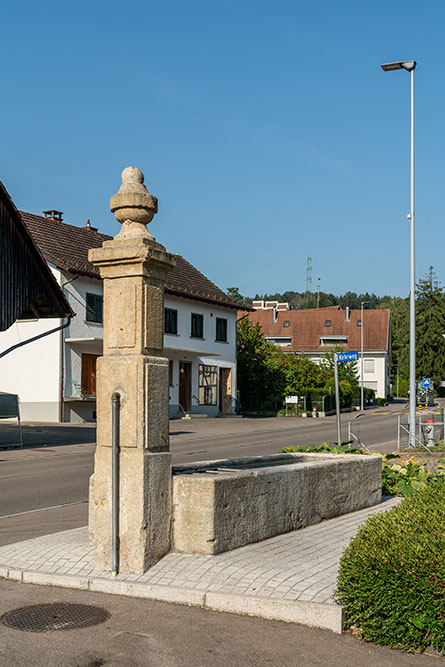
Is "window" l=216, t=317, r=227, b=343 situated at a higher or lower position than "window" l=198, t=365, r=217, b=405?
higher

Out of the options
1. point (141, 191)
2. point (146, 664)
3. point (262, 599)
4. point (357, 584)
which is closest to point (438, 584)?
point (357, 584)

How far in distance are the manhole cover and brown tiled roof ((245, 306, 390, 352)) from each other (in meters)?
75.3

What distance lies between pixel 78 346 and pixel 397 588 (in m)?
29.7

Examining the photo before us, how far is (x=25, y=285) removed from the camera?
21828 millimetres

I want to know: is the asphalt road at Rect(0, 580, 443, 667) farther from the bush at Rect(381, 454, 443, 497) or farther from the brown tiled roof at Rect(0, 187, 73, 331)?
the brown tiled roof at Rect(0, 187, 73, 331)

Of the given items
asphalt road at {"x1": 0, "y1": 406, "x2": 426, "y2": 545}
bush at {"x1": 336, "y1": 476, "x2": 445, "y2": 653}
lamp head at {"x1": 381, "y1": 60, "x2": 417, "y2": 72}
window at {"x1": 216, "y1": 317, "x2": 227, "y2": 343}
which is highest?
lamp head at {"x1": 381, "y1": 60, "x2": 417, "y2": 72}

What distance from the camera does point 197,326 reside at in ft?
142

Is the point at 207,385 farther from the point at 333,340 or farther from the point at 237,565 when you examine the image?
the point at 333,340

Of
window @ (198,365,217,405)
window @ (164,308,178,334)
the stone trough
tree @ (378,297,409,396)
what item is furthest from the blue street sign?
tree @ (378,297,409,396)

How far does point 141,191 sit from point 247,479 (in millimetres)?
2973

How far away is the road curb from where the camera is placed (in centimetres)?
546

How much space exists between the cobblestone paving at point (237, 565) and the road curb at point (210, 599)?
9 centimetres

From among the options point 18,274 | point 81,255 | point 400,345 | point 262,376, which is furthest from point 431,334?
point 18,274

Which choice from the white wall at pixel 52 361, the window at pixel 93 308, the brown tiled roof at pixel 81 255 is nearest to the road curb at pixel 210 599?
the white wall at pixel 52 361
